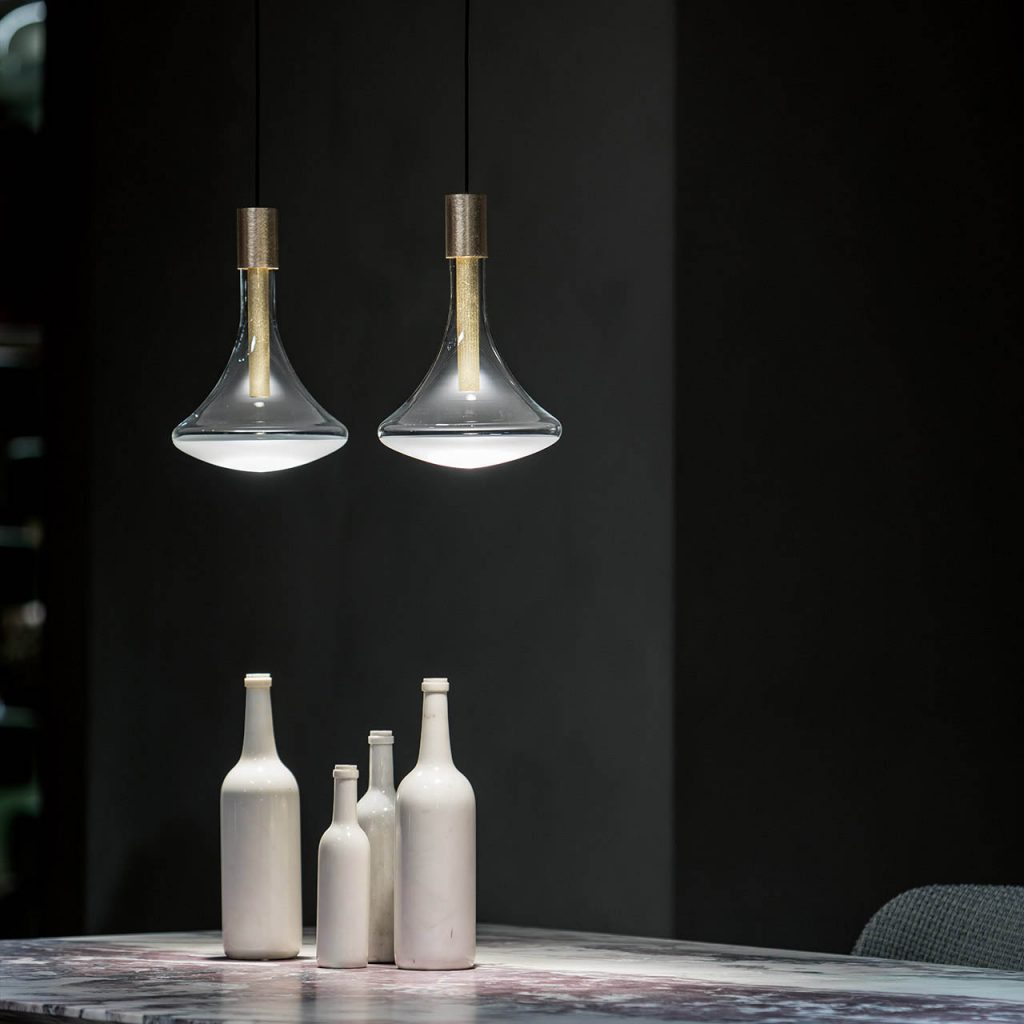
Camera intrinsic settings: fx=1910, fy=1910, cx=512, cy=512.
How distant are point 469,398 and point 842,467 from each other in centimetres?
89

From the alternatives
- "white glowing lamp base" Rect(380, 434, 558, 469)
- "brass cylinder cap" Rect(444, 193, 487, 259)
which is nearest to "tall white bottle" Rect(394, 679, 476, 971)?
"white glowing lamp base" Rect(380, 434, 558, 469)

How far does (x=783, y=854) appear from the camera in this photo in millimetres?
2873

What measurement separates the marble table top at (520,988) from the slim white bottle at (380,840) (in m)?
0.05

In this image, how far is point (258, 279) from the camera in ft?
7.96

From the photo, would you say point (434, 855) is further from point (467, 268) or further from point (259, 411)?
point (467, 268)

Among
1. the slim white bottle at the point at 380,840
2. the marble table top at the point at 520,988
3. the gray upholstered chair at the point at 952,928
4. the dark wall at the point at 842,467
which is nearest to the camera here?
the marble table top at the point at 520,988

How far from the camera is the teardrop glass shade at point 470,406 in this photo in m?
2.29

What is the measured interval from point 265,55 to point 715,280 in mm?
1035

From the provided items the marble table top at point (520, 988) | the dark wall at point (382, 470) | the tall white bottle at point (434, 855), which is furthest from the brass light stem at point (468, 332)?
the marble table top at point (520, 988)

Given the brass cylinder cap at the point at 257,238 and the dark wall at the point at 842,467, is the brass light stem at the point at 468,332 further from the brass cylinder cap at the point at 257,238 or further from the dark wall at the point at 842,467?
the dark wall at the point at 842,467

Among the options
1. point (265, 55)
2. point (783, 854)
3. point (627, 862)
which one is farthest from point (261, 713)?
point (265, 55)

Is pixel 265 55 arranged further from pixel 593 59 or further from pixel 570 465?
pixel 570 465

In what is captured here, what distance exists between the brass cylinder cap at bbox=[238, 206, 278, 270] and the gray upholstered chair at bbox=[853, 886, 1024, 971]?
3.98 feet

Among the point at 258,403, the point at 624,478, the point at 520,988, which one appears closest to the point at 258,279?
the point at 258,403
